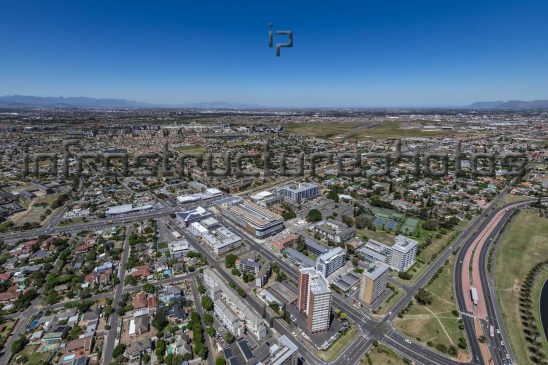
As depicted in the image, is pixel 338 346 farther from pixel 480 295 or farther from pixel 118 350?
pixel 480 295

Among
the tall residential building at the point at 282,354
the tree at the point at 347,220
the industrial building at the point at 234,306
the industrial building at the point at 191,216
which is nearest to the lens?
the tall residential building at the point at 282,354

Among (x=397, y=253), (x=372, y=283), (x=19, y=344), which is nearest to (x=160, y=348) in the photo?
(x=19, y=344)

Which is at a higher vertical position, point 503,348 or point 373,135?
point 373,135

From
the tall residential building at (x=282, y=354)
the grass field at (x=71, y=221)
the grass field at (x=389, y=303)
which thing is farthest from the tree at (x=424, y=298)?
the grass field at (x=71, y=221)

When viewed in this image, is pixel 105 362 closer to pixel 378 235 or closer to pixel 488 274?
pixel 378 235

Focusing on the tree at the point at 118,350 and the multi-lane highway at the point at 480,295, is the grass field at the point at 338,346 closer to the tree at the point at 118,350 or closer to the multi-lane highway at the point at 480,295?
the multi-lane highway at the point at 480,295

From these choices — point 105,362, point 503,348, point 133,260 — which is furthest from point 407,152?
point 105,362
